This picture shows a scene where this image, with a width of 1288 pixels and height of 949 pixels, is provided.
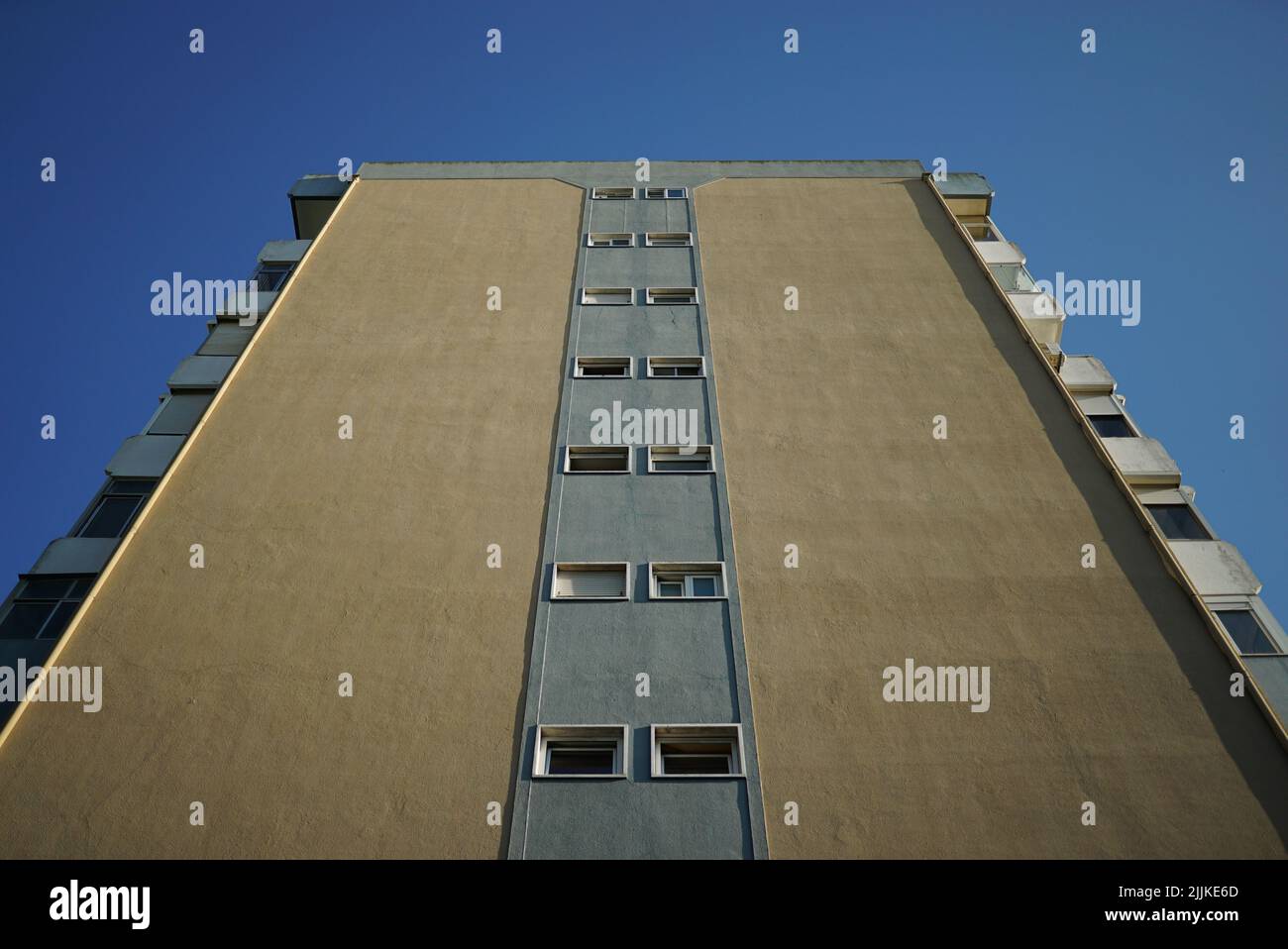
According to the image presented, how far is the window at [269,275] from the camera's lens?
75.5ft

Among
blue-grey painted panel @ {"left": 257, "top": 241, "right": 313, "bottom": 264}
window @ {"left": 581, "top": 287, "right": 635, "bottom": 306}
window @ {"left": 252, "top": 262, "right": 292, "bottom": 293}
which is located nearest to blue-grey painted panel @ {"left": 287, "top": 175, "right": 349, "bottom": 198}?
blue-grey painted panel @ {"left": 257, "top": 241, "right": 313, "bottom": 264}

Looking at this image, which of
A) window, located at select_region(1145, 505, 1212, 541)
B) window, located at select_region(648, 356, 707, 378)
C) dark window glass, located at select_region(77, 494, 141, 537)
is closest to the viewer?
dark window glass, located at select_region(77, 494, 141, 537)

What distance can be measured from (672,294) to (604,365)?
120 inches

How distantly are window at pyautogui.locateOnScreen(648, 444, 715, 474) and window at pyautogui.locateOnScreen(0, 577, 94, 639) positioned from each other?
8652mm

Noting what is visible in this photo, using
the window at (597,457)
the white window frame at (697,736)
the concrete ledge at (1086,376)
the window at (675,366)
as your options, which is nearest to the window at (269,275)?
→ the window at (675,366)

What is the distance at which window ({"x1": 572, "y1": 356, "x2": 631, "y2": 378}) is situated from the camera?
20.3m

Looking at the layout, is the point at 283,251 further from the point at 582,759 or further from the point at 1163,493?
the point at 1163,493

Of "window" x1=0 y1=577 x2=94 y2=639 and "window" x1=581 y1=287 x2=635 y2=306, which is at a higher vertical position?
"window" x1=581 y1=287 x2=635 y2=306

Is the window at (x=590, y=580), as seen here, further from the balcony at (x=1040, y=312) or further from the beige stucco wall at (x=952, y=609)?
the balcony at (x=1040, y=312)

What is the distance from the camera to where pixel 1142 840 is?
12.2 m

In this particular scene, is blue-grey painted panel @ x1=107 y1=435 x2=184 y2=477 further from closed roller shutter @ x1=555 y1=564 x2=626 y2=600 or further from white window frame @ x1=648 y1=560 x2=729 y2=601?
white window frame @ x1=648 y1=560 x2=729 y2=601

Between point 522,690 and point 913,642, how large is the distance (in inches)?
206
